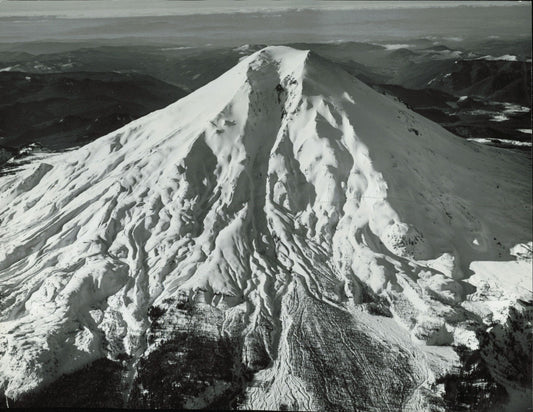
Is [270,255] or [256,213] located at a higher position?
[256,213]

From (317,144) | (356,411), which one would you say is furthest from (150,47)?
(356,411)

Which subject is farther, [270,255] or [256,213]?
[256,213]

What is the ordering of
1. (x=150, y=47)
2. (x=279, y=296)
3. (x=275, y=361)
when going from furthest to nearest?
(x=150, y=47)
(x=279, y=296)
(x=275, y=361)

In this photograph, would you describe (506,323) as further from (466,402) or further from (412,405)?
(412,405)
